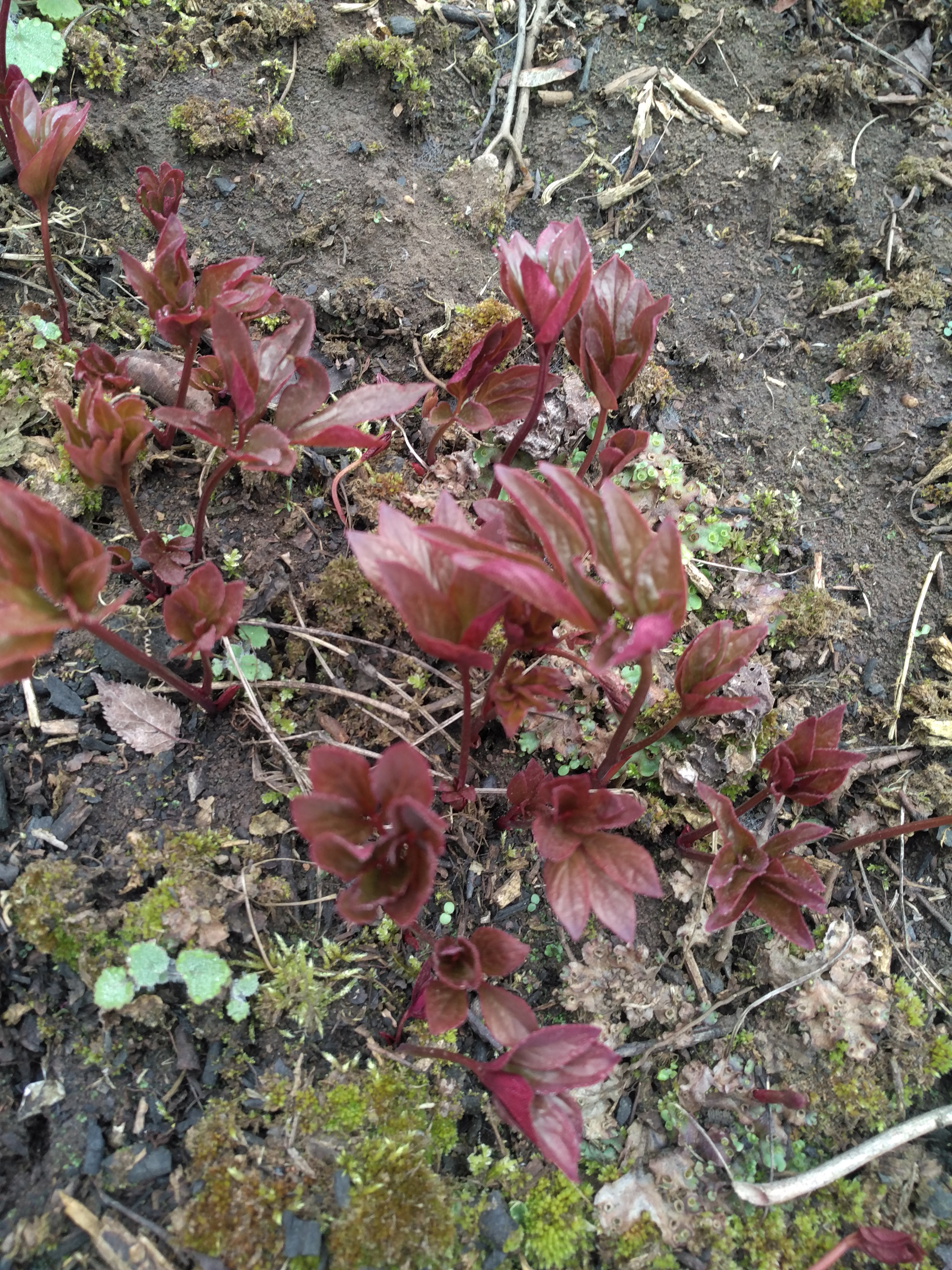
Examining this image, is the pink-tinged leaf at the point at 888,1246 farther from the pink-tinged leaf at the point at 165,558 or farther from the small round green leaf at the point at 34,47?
the small round green leaf at the point at 34,47

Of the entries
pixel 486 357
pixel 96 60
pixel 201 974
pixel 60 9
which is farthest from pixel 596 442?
pixel 60 9

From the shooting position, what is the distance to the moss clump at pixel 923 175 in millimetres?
3951

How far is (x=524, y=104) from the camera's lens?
3.95 metres

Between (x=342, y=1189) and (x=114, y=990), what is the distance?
737 mm

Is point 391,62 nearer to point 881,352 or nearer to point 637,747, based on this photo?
point 881,352

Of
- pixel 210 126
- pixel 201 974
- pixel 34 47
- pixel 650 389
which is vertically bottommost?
pixel 201 974

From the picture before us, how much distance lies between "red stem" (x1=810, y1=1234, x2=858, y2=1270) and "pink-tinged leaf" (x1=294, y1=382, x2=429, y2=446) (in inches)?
93.0

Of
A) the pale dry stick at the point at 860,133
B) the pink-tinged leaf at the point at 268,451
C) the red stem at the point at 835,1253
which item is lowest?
the red stem at the point at 835,1253

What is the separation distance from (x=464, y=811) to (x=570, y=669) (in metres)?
0.63

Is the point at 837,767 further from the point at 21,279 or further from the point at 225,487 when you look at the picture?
the point at 21,279

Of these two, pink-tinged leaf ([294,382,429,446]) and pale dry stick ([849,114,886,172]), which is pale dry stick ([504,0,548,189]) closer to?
pale dry stick ([849,114,886,172])

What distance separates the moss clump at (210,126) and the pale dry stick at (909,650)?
3.45 metres

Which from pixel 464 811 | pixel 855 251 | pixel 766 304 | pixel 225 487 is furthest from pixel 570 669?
pixel 855 251

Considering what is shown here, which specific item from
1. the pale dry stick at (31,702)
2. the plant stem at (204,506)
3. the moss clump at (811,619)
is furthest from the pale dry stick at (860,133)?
the pale dry stick at (31,702)
